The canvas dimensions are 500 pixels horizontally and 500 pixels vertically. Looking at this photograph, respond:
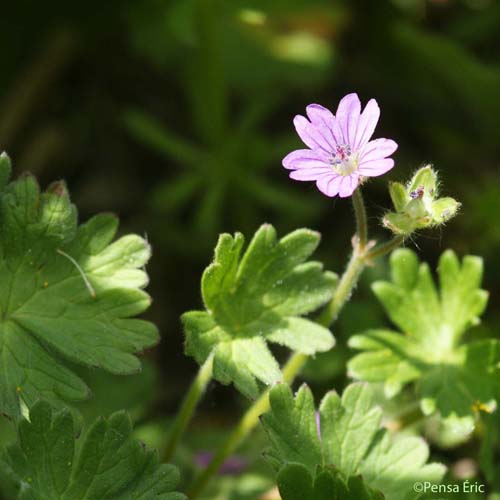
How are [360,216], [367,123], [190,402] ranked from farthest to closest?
[190,402] → [360,216] → [367,123]

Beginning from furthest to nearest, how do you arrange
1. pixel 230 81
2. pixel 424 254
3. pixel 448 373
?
pixel 230 81
pixel 424 254
pixel 448 373

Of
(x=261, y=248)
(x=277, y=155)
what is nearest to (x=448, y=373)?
(x=261, y=248)

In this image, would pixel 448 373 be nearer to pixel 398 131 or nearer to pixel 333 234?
pixel 333 234

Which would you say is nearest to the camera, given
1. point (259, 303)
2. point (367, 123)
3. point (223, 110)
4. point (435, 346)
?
point (367, 123)

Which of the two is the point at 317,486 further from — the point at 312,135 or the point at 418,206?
the point at 312,135

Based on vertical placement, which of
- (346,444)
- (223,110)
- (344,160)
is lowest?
(346,444)

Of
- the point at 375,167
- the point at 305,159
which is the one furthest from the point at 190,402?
the point at 375,167
